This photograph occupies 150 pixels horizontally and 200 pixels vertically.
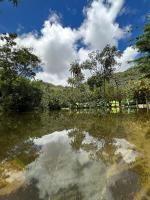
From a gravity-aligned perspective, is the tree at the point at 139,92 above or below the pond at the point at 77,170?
above

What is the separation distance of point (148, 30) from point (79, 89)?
45.2 metres

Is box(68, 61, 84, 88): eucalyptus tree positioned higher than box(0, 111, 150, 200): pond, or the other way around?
box(68, 61, 84, 88): eucalyptus tree

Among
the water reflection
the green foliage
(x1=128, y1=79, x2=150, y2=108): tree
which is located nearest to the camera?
the water reflection

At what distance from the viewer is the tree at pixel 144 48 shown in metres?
26.5

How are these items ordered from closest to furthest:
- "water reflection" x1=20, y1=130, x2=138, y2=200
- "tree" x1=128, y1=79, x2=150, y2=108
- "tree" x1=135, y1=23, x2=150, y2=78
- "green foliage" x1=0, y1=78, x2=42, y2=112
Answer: "water reflection" x1=20, y1=130, x2=138, y2=200
"tree" x1=135, y1=23, x2=150, y2=78
"tree" x1=128, y1=79, x2=150, y2=108
"green foliage" x1=0, y1=78, x2=42, y2=112

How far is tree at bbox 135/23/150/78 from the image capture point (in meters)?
26.5

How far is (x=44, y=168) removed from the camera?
9.12 metres

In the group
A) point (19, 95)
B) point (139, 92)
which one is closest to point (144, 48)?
point (139, 92)

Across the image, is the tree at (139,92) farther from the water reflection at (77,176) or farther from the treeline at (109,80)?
the water reflection at (77,176)

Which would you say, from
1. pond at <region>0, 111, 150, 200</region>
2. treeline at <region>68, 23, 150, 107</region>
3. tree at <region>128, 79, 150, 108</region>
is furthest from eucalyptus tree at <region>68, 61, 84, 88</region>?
pond at <region>0, 111, 150, 200</region>

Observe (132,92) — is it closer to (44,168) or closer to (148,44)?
(148,44)

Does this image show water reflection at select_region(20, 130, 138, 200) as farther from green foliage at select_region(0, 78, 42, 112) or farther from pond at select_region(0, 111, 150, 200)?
green foliage at select_region(0, 78, 42, 112)

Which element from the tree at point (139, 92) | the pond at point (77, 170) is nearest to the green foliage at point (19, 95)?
the tree at point (139, 92)

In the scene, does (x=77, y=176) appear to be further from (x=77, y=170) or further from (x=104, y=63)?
(x=104, y=63)
